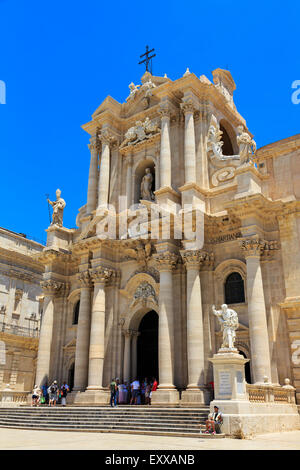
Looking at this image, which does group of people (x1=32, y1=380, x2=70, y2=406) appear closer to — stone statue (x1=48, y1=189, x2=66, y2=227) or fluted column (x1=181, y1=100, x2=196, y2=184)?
stone statue (x1=48, y1=189, x2=66, y2=227)

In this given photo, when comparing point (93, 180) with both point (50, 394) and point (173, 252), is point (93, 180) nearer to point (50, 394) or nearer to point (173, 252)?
point (173, 252)

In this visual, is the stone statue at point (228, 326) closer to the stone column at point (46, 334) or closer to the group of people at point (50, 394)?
the group of people at point (50, 394)

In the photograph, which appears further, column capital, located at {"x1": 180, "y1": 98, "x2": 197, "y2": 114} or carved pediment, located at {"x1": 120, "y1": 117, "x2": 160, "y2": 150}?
carved pediment, located at {"x1": 120, "y1": 117, "x2": 160, "y2": 150}

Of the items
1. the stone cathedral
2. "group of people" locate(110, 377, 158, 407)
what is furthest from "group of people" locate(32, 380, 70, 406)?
"group of people" locate(110, 377, 158, 407)

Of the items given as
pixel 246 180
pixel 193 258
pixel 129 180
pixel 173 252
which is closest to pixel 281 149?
pixel 246 180

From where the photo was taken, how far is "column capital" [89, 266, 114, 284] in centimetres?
2642

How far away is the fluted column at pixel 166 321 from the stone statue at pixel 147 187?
554 cm

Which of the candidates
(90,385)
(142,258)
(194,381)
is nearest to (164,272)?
(142,258)

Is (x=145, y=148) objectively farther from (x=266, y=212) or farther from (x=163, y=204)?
(x=266, y=212)

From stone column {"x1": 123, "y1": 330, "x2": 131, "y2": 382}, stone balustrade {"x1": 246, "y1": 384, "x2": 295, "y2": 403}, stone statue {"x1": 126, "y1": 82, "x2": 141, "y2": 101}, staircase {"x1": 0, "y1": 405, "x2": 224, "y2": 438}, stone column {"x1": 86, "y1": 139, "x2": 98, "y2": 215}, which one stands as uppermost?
stone statue {"x1": 126, "y1": 82, "x2": 141, "y2": 101}

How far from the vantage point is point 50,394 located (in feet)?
85.0

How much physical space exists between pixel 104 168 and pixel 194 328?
42.4 feet

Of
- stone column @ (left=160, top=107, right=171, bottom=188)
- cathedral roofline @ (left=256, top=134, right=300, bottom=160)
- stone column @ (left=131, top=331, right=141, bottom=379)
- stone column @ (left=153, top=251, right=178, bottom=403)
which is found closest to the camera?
stone column @ (left=153, top=251, right=178, bottom=403)

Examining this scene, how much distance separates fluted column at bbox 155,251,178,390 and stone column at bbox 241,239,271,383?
162 inches
